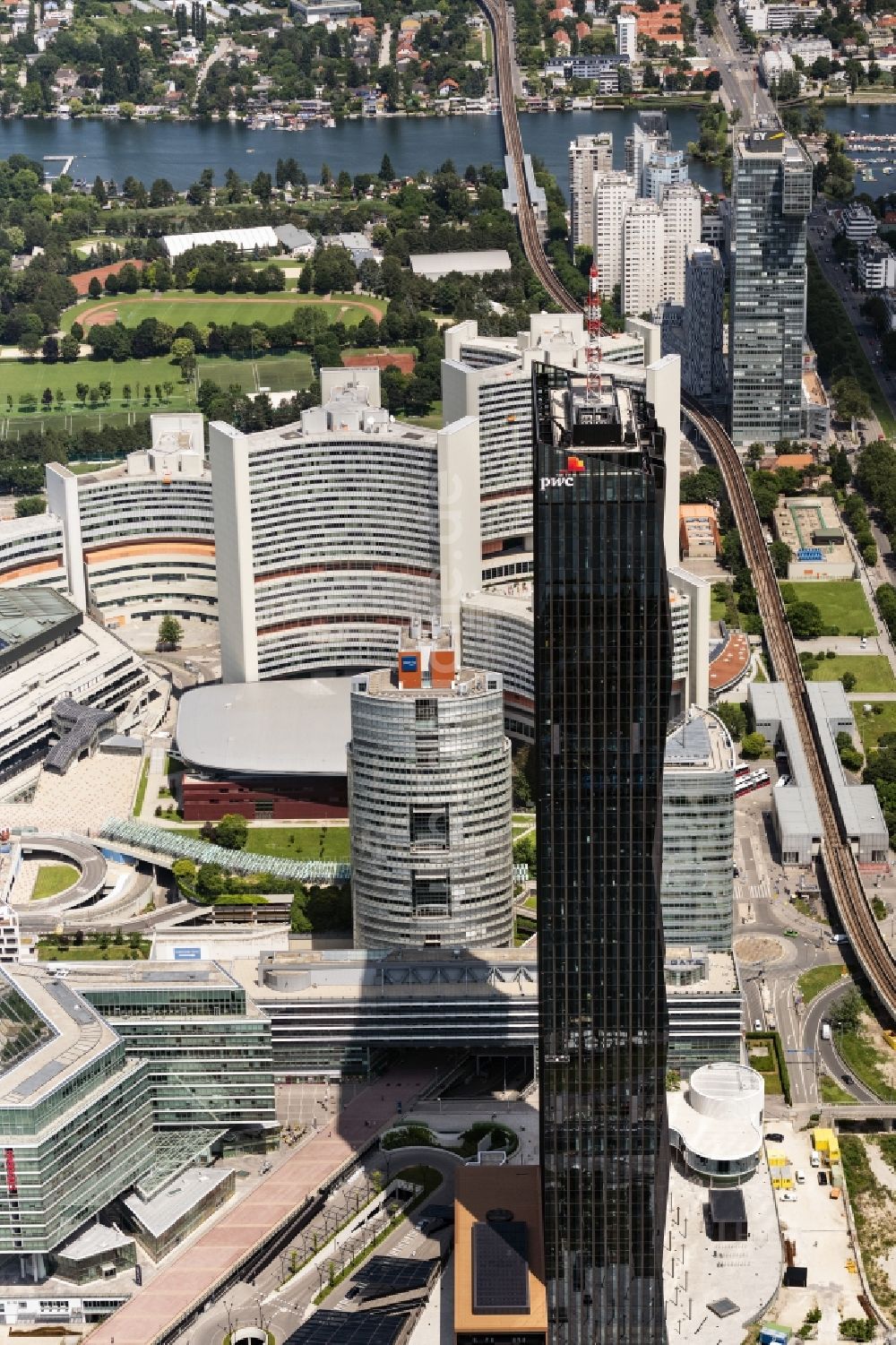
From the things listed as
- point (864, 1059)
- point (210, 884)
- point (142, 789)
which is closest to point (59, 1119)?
point (210, 884)

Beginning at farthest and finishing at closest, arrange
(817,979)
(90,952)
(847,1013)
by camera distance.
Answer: (90,952) < (817,979) < (847,1013)

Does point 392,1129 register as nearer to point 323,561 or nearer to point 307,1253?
point 307,1253

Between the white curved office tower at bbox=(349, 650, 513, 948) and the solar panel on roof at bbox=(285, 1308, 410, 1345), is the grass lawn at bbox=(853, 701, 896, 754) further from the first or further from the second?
the solar panel on roof at bbox=(285, 1308, 410, 1345)

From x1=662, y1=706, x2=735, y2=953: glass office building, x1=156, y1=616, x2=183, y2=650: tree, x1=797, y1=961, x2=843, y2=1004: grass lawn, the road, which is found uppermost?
x1=662, y1=706, x2=735, y2=953: glass office building

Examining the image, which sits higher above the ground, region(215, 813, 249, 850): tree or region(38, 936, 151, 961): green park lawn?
region(215, 813, 249, 850): tree

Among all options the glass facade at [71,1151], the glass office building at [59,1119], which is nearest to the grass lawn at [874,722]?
the glass office building at [59,1119]

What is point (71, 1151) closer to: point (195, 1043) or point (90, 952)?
point (195, 1043)

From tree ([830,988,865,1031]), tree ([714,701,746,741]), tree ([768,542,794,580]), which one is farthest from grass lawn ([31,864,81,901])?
tree ([768,542,794,580])

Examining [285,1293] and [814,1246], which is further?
[814,1246]
